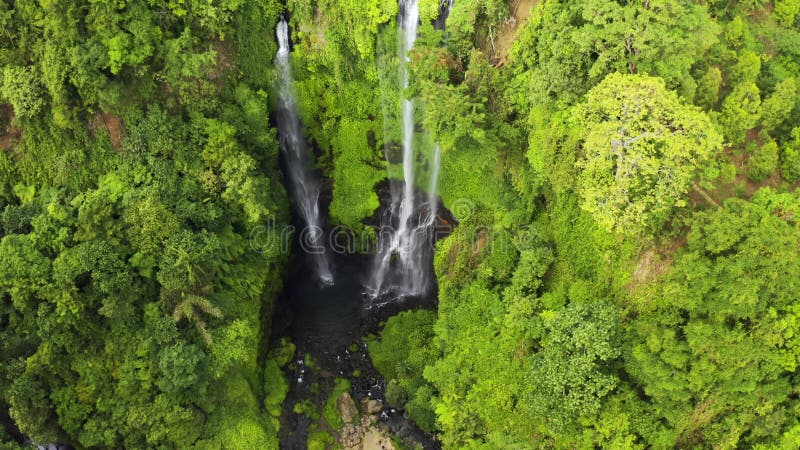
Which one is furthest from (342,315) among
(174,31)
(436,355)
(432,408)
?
(174,31)

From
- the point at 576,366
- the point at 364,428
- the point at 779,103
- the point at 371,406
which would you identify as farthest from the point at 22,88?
the point at 779,103

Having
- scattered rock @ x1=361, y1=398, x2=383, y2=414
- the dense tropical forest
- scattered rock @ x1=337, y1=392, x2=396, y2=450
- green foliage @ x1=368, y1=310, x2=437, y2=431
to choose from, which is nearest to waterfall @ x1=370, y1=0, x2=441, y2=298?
the dense tropical forest

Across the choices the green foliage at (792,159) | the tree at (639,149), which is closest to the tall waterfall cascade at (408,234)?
the tree at (639,149)

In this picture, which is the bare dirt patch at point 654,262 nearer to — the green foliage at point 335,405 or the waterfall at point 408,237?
the waterfall at point 408,237

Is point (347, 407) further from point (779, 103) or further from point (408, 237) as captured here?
point (779, 103)

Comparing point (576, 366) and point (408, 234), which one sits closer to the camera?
point (576, 366)

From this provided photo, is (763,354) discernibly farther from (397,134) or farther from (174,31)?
(174,31)

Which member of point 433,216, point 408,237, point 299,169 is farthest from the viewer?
point 408,237
